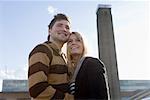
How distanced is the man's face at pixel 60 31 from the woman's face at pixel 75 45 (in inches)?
2.3

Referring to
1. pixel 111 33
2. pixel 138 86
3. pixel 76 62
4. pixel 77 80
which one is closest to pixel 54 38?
pixel 76 62

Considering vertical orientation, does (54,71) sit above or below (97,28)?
below

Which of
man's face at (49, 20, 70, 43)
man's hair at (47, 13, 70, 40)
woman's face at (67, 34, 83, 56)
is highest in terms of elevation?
man's hair at (47, 13, 70, 40)

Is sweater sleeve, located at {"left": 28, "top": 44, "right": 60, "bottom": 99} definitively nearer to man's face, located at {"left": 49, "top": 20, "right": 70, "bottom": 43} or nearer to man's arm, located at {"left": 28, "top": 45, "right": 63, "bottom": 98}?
man's arm, located at {"left": 28, "top": 45, "right": 63, "bottom": 98}

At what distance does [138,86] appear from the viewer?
102 ft

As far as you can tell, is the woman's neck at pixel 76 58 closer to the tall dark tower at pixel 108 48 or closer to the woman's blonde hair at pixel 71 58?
the woman's blonde hair at pixel 71 58

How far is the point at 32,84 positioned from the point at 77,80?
0.23 m

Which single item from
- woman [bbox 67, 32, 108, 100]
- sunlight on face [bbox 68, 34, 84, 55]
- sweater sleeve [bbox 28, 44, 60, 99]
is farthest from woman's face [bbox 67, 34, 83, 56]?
sweater sleeve [bbox 28, 44, 60, 99]

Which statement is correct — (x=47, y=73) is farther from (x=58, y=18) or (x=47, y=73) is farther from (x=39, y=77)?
(x=58, y=18)

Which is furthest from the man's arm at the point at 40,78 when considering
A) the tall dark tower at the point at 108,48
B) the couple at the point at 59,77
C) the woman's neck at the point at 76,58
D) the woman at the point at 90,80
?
the tall dark tower at the point at 108,48

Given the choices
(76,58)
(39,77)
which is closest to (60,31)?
(76,58)

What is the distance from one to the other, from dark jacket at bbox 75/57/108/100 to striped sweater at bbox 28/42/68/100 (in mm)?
77

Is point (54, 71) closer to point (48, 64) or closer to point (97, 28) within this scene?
point (48, 64)

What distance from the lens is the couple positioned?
129cm
